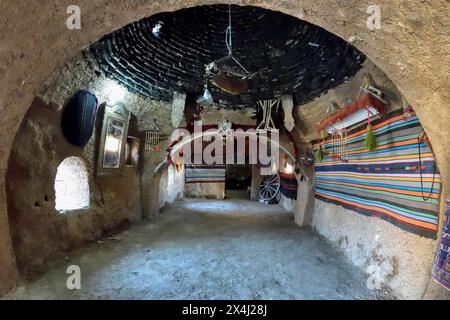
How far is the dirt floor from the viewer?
2971mm

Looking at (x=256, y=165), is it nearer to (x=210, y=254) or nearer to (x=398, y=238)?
(x=210, y=254)

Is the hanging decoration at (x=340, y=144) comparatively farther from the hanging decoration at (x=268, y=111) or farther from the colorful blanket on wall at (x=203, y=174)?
the colorful blanket on wall at (x=203, y=174)

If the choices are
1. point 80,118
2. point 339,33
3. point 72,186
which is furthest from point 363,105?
point 72,186

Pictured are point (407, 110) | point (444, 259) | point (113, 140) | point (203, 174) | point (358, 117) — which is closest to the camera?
point (444, 259)

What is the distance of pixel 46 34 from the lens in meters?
2.10

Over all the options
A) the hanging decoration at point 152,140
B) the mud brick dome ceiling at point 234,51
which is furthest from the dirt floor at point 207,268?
the mud brick dome ceiling at point 234,51

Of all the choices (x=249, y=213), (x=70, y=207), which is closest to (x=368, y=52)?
(x=70, y=207)

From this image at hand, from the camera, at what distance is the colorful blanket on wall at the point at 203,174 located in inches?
472

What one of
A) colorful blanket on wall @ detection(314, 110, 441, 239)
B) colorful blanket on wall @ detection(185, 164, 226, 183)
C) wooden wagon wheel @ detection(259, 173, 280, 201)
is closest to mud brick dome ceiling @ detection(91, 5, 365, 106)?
colorful blanket on wall @ detection(314, 110, 441, 239)

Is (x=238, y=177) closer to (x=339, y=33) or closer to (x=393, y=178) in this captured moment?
(x=393, y=178)

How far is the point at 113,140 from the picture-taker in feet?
17.2

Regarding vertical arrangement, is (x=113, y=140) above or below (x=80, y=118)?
below

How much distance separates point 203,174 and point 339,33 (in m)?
10.3
